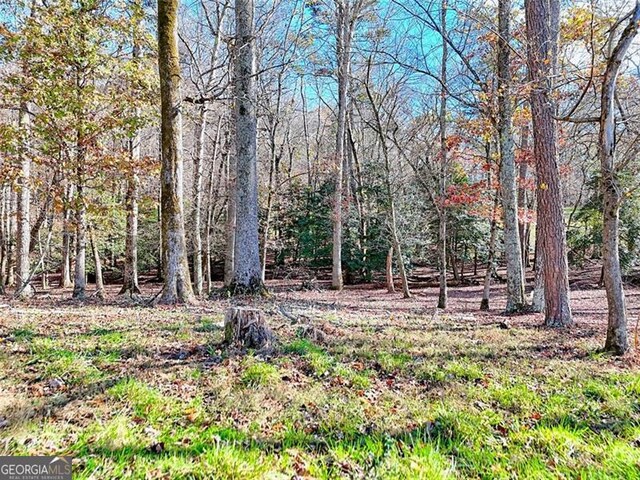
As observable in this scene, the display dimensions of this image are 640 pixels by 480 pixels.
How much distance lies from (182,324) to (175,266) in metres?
2.19

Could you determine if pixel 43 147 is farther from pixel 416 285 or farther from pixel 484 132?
pixel 416 285

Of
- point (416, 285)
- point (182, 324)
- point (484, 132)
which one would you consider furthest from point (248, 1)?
point (416, 285)

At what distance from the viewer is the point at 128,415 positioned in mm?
2613

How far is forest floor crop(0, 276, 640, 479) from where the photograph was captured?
7.40 ft

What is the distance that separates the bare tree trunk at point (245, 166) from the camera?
913 centimetres

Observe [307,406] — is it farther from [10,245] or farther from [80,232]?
[10,245]

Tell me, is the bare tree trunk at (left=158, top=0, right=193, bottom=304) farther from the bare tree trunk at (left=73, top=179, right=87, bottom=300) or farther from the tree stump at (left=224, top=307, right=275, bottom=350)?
the tree stump at (left=224, top=307, right=275, bottom=350)

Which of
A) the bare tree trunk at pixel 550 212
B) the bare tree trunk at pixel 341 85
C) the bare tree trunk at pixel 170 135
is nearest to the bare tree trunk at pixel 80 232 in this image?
the bare tree trunk at pixel 170 135

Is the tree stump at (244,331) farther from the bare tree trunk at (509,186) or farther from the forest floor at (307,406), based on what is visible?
the bare tree trunk at (509,186)

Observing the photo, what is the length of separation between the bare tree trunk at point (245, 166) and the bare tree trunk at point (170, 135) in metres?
2.17

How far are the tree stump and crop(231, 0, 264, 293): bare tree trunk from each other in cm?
500

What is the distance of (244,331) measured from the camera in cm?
429

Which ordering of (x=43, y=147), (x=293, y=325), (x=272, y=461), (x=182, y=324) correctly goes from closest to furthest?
(x=272, y=461)
(x=182, y=324)
(x=293, y=325)
(x=43, y=147)

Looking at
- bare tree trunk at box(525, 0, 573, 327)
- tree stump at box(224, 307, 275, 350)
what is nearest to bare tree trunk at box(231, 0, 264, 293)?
tree stump at box(224, 307, 275, 350)
